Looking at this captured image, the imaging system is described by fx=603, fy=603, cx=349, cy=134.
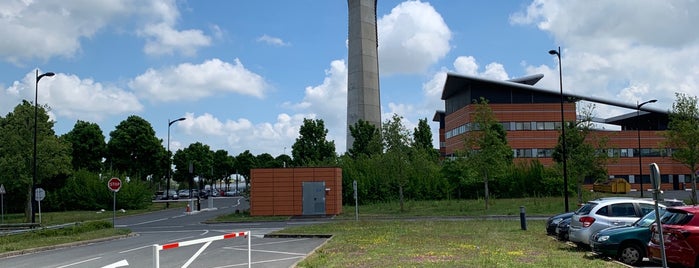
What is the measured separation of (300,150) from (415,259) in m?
54.5

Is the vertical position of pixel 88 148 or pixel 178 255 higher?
pixel 88 148

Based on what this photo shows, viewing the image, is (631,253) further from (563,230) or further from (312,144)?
(312,144)

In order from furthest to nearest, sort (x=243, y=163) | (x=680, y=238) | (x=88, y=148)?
(x=243, y=163)
(x=88, y=148)
(x=680, y=238)

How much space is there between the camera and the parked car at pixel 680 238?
1125 centimetres

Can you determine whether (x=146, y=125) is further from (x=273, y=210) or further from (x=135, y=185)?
(x=273, y=210)

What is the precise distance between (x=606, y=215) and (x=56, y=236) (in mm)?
20315

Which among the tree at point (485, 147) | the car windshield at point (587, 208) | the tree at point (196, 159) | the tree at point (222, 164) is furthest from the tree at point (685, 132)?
the tree at point (222, 164)

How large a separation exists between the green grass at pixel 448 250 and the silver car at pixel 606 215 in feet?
1.57

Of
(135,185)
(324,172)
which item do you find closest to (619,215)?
(324,172)

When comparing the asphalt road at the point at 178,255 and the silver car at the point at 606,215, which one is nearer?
the asphalt road at the point at 178,255

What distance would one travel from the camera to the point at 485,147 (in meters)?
39.3

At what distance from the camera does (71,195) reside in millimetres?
56031

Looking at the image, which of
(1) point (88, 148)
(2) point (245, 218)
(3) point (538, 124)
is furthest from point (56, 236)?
(3) point (538, 124)

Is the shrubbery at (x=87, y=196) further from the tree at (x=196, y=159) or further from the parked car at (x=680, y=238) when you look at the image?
the parked car at (x=680, y=238)
